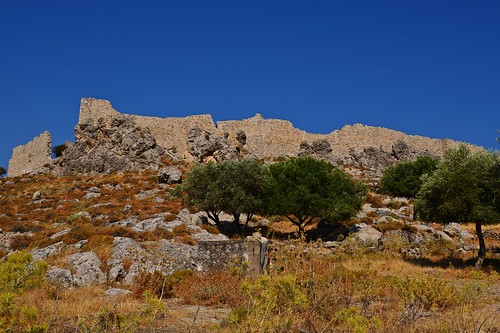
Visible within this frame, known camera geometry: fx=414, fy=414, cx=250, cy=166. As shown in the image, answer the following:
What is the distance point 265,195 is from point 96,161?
2497 cm

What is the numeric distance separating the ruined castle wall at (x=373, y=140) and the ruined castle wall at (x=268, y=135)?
14.8ft

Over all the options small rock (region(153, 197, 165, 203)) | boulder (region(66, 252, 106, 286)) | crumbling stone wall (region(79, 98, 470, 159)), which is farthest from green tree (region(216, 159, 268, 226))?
crumbling stone wall (region(79, 98, 470, 159))

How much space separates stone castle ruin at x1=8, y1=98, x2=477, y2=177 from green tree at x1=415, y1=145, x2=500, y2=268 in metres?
22.1

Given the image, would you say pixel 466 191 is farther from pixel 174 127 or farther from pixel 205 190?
pixel 174 127

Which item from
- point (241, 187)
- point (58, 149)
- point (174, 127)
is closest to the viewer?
point (241, 187)

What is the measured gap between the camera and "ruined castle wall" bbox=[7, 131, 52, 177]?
5791cm

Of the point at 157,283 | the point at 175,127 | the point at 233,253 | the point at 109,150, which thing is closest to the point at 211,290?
the point at 157,283

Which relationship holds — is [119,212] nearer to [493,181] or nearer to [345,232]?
[345,232]

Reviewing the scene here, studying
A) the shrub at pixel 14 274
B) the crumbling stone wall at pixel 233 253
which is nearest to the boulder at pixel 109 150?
the crumbling stone wall at pixel 233 253

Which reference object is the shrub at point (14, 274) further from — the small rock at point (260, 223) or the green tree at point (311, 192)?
the small rock at point (260, 223)

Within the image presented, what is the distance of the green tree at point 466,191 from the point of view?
16.6m

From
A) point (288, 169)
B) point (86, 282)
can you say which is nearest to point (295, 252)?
point (86, 282)

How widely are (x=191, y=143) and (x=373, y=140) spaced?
3227cm

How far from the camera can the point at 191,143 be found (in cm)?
5216
